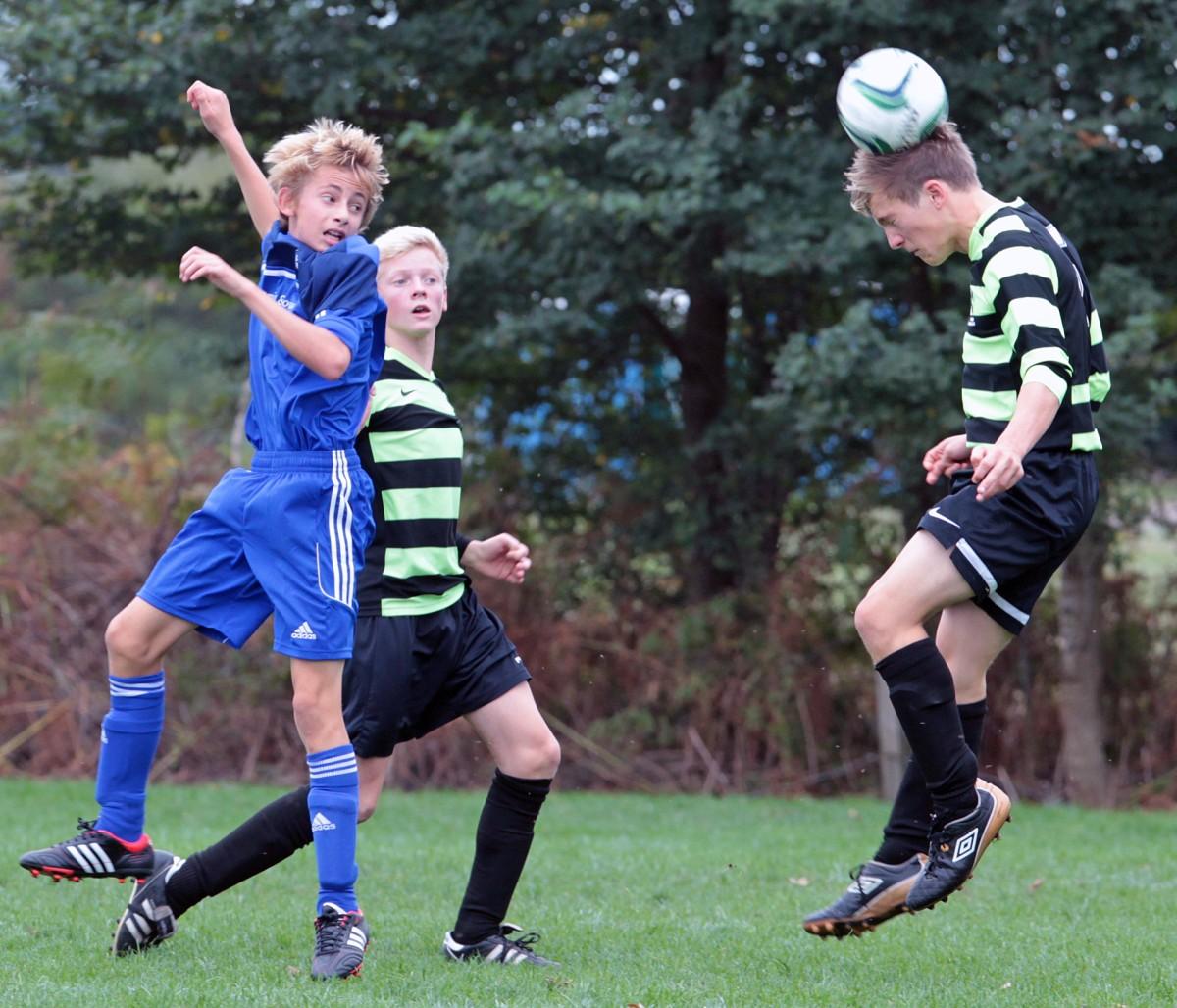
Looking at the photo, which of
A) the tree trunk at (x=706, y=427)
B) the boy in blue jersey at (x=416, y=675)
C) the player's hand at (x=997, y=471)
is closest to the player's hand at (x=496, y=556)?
the boy in blue jersey at (x=416, y=675)

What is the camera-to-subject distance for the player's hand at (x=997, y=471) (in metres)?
3.70

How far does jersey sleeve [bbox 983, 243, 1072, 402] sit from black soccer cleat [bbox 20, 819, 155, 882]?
2637 mm

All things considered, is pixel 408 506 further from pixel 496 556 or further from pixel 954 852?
pixel 954 852

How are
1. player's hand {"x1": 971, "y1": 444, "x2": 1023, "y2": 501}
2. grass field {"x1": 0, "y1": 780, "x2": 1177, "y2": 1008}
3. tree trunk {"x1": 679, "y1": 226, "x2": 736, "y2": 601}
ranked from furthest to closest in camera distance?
tree trunk {"x1": 679, "y1": 226, "x2": 736, "y2": 601}
grass field {"x1": 0, "y1": 780, "x2": 1177, "y2": 1008}
player's hand {"x1": 971, "y1": 444, "x2": 1023, "y2": 501}

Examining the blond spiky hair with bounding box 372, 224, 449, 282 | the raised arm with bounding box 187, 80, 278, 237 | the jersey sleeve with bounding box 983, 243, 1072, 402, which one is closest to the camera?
the jersey sleeve with bounding box 983, 243, 1072, 402

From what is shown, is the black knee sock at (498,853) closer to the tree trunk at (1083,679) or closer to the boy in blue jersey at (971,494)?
the boy in blue jersey at (971,494)

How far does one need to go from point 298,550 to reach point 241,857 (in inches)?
38.1

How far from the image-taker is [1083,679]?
33.7ft

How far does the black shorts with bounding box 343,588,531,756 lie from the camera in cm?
437

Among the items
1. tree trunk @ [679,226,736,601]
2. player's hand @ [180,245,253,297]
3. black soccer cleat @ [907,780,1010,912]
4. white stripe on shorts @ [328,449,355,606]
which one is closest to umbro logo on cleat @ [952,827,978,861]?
black soccer cleat @ [907,780,1010,912]

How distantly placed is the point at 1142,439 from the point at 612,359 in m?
3.79

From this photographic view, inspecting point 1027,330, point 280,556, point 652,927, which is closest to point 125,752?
point 280,556

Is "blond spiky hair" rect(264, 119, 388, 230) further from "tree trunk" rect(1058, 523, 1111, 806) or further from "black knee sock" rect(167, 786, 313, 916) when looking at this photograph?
"tree trunk" rect(1058, 523, 1111, 806)

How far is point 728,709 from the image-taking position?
1066 centimetres
